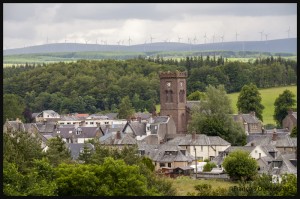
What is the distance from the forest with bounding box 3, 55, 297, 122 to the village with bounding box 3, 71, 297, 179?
44058mm

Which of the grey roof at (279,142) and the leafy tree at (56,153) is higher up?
the leafy tree at (56,153)

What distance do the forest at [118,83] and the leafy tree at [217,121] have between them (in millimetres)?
51292

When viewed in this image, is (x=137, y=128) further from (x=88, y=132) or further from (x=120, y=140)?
(x=88, y=132)

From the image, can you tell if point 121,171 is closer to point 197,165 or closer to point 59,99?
point 197,165

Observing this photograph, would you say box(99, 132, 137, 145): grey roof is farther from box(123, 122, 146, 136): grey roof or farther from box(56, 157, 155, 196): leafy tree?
box(56, 157, 155, 196): leafy tree

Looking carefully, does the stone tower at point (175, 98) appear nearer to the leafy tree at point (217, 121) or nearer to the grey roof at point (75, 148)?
the leafy tree at point (217, 121)

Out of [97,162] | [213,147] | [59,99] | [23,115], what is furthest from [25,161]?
[59,99]

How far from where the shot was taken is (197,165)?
237 feet

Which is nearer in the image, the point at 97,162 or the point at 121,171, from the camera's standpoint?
the point at 121,171

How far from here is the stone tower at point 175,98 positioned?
96.0 metres

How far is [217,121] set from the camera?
285ft

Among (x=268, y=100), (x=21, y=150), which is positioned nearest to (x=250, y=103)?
(x=268, y=100)

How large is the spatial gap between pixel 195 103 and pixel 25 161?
1910 inches

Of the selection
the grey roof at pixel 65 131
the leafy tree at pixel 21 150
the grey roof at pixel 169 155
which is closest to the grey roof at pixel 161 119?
the grey roof at pixel 65 131
